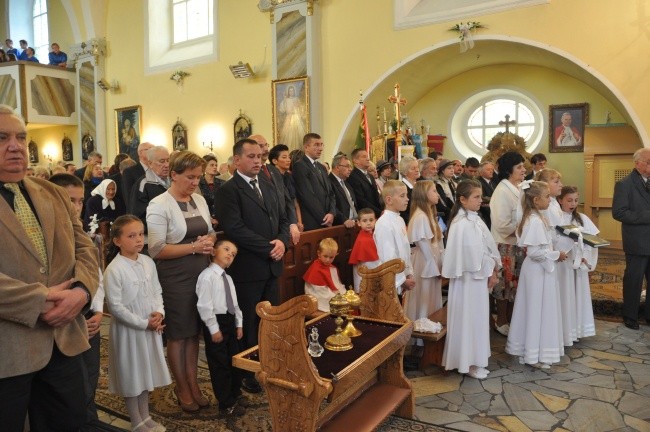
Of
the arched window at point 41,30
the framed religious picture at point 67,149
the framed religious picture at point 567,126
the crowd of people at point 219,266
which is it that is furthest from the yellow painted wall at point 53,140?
the framed religious picture at point 567,126

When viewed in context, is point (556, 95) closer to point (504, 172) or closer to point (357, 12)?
point (357, 12)

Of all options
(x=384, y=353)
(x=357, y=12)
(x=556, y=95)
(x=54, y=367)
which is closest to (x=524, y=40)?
(x=556, y=95)

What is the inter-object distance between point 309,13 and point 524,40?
14.2ft

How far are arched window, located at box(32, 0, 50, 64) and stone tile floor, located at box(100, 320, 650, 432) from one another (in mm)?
18318

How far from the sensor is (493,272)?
4301 mm

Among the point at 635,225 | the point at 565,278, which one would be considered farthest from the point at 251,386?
the point at 635,225

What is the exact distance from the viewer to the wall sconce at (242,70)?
11.8 meters

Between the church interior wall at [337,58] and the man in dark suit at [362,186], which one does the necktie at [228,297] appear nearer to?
the man in dark suit at [362,186]

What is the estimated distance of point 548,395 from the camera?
13.1ft

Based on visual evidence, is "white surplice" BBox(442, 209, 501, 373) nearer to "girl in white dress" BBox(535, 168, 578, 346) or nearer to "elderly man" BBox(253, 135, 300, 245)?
"girl in white dress" BBox(535, 168, 578, 346)

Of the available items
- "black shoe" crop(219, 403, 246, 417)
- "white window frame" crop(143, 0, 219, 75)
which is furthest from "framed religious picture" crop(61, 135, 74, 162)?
"black shoe" crop(219, 403, 246, 417)

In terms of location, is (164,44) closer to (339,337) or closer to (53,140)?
(53,140)

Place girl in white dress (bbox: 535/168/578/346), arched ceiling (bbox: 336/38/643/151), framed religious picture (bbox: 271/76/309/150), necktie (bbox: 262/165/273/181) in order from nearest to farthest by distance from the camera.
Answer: necktie (bbox: 262/165/273/181) < girl in white dress (bbox: 535/168/578/346) < arched ceiling (bbox: 336/38/643/151) < framed religious picture (bbox: 271/76/309/150)

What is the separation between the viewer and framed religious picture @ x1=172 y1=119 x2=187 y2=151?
44.1 feet
